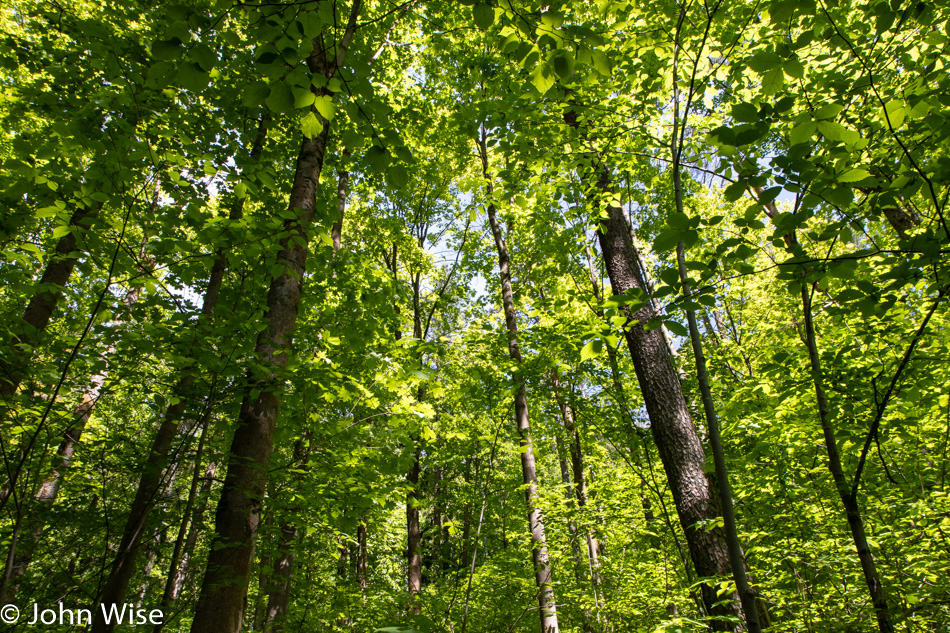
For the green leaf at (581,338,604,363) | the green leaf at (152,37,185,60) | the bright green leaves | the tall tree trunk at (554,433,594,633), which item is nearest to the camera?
the green leaf at (152,37,185,60)

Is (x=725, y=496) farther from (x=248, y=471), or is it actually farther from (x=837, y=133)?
(x=248, y=471)

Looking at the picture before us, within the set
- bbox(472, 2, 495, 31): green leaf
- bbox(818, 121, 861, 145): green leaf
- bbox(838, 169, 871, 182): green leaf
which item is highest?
bbox(472, 2, 495, 31): green leaf

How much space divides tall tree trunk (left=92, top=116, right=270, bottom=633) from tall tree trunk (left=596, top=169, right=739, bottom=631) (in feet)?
11.5

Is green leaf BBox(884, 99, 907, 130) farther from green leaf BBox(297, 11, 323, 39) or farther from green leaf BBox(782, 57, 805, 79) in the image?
green leaf BBox(297, 11, 323, 39)

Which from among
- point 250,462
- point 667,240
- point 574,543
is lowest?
point 574,543

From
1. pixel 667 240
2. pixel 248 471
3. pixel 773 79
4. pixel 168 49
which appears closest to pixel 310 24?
pixel 168 49

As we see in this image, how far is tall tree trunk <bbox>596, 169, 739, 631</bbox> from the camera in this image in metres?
3.68

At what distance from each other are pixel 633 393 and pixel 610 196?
2.84 m

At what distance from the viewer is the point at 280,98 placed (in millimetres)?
1554

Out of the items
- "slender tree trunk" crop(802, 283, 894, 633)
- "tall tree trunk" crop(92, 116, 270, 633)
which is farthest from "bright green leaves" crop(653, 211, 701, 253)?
"tall tree trunk" crop(92, 116, 270, 633)

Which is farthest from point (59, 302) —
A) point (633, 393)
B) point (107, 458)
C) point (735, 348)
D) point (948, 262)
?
point (735, 348)

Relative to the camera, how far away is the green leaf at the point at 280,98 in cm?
154

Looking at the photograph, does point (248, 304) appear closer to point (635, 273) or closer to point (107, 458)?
point (107, 458)

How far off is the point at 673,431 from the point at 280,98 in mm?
4273
